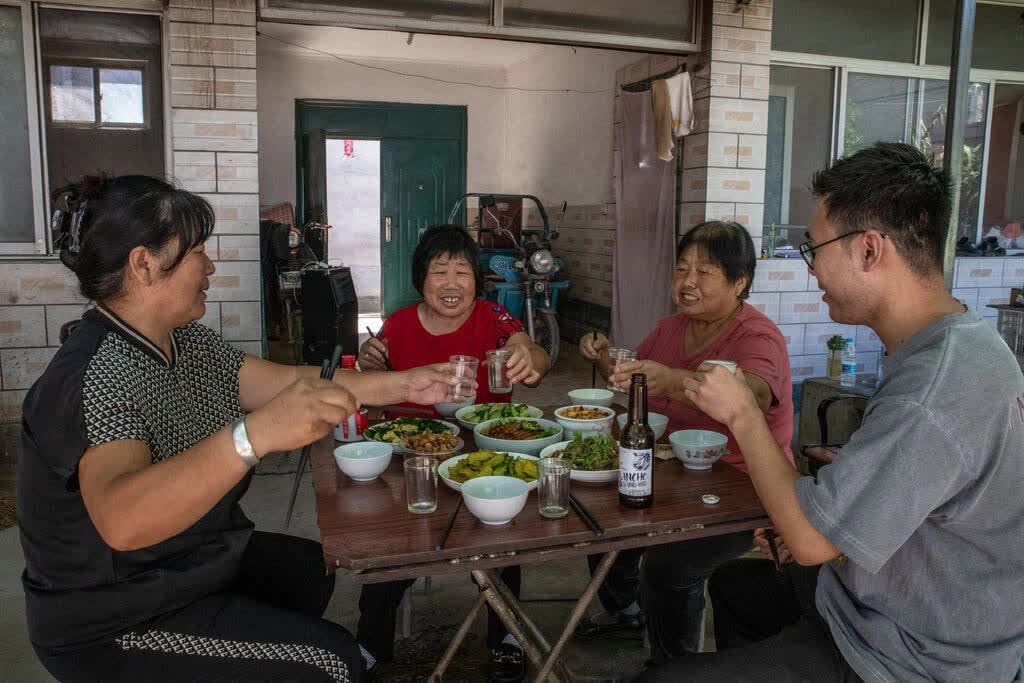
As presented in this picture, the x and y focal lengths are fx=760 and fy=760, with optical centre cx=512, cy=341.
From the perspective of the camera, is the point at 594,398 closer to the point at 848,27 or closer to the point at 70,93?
the point at 70,93

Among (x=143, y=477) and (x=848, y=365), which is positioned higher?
(x=143, y=477)

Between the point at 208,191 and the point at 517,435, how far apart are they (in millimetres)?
2842

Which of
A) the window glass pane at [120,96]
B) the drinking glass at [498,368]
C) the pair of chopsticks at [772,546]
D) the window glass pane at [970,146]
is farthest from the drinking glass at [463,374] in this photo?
the window glass pane at [970,146]

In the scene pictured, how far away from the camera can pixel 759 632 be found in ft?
6.43

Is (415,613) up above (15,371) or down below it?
below

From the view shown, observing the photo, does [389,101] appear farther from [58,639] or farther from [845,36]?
[58,639]

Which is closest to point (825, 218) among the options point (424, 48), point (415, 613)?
point (415, 613)

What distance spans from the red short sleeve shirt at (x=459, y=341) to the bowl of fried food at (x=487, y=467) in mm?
961

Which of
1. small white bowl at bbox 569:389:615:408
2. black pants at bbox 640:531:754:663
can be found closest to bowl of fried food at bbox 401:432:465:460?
small white bowl at bbox 569:389:615:408

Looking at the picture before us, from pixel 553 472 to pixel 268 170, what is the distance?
8.30m

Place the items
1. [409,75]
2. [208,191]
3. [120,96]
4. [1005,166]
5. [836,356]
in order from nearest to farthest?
[208,191]
[120,96]
[836,356]
[1005,166]
[409,75]

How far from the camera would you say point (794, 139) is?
5.53 meters

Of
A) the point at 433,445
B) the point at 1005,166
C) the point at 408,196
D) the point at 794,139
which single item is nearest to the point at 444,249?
the point at 433,445

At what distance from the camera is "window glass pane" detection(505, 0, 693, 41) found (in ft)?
14.8
